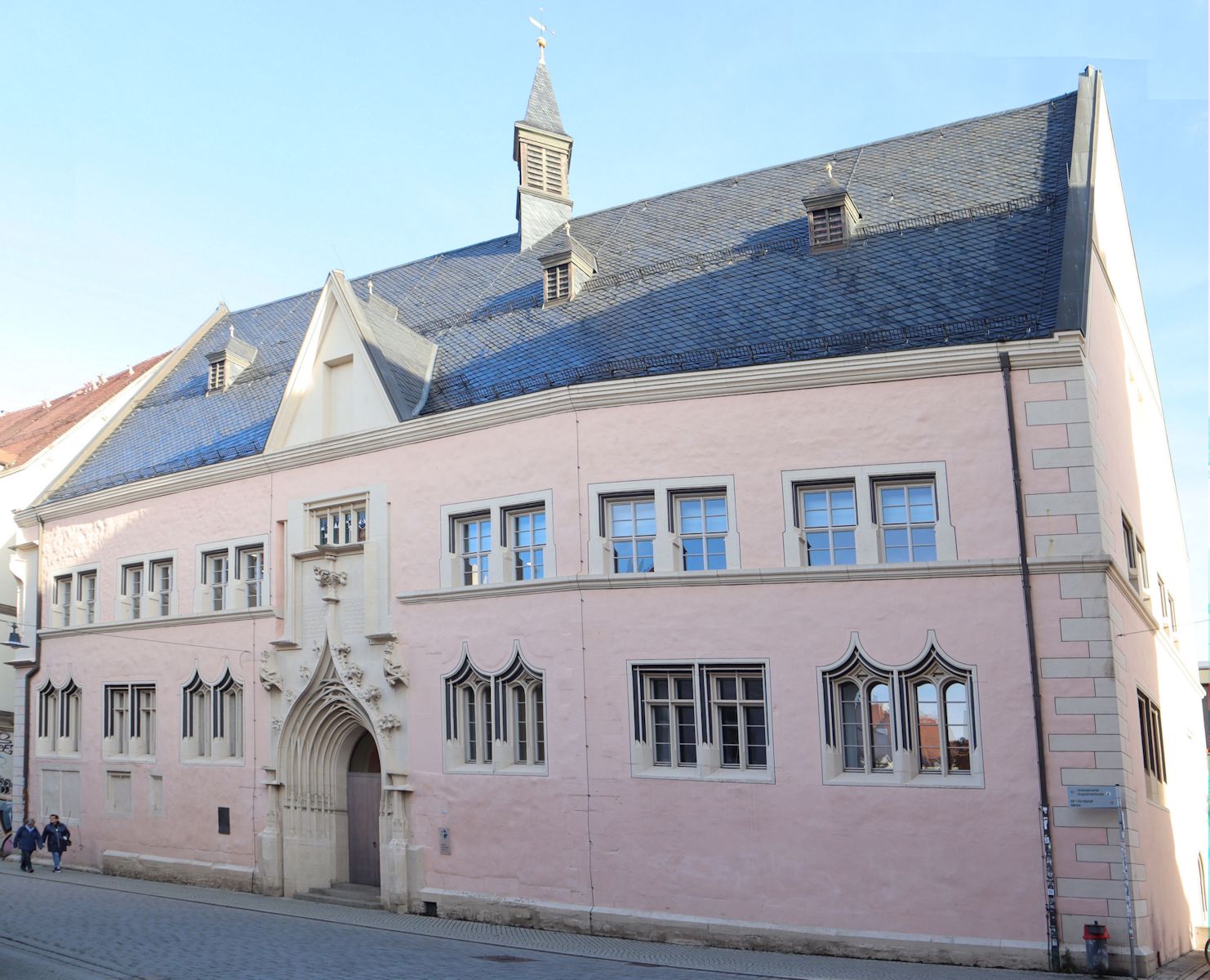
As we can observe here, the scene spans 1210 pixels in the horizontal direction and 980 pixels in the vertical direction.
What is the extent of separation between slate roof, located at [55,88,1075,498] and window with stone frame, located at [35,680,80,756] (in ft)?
15.4

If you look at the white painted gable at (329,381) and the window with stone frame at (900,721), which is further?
the white painted gable at (329,381)

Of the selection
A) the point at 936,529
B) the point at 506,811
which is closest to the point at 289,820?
the point at 506,811

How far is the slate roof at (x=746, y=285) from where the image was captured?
19.7m

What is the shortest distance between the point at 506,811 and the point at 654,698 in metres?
3.23

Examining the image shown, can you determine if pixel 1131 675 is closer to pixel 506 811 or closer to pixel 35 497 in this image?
pixel 506 811

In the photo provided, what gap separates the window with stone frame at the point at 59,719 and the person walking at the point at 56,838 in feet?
5.80

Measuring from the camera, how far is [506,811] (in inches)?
799

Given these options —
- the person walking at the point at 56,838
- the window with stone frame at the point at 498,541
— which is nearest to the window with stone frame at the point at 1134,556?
the window with stone frame at the point at 498,541

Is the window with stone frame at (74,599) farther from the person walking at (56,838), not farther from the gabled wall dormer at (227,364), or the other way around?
the gabled wall dormer at (227,364)

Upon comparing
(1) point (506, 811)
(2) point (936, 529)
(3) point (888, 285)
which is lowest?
(1) point (506, 811)

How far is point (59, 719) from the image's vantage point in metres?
29.1

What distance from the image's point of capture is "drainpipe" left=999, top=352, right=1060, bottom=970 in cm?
1631

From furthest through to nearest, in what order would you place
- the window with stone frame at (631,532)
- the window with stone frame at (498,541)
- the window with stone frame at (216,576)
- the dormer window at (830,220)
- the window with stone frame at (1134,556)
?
the window with stone frame at (216,576)
the dormer window at (830,220)
the window with stone frame at (498,541)
the window with stone frame at (1134,556)
the window with stone frame at (631,532)

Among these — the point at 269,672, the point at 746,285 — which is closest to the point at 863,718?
the point at 746,285
